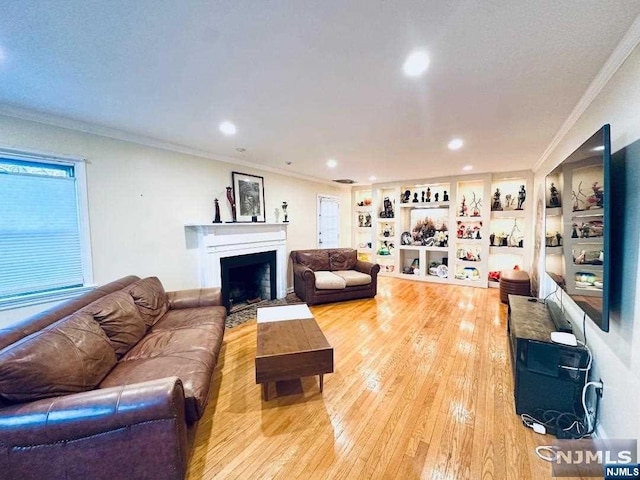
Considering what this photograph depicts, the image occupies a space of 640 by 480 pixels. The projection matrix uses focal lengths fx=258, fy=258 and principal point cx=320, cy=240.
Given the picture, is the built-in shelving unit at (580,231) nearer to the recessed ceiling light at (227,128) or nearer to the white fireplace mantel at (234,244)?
the recessed ceiling light at (227,128)

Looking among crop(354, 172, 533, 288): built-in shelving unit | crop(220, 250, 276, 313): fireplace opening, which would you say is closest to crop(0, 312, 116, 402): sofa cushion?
crop(220, 250, 276, 313): fireplace opening

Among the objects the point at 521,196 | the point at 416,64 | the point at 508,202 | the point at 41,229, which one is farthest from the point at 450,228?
the point at 41,229

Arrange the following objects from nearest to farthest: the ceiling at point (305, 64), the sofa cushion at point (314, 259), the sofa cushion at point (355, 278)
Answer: the ceiling at point (305, 64)
the sofa cushion at point (355, 278)
the sofa cushion at point (314, 259)

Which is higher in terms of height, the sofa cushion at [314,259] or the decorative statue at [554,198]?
the decorative statue at [554,198]

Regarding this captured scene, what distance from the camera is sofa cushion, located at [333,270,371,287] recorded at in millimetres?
4578

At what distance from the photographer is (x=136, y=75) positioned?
177 centimetres

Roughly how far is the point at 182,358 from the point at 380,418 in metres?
1.48

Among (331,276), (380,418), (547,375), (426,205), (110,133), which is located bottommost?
(380,418)

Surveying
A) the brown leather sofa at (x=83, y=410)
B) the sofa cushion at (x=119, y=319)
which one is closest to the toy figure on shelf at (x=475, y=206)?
the brown leather sofa at (x=83, y=410)

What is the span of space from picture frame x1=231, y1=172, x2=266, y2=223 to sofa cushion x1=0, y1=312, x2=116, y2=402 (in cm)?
271

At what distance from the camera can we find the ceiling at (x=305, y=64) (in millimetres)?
1234

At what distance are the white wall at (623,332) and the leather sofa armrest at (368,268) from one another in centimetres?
307

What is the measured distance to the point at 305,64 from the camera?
1641mm

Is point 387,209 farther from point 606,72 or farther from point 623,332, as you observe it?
point 623,332
